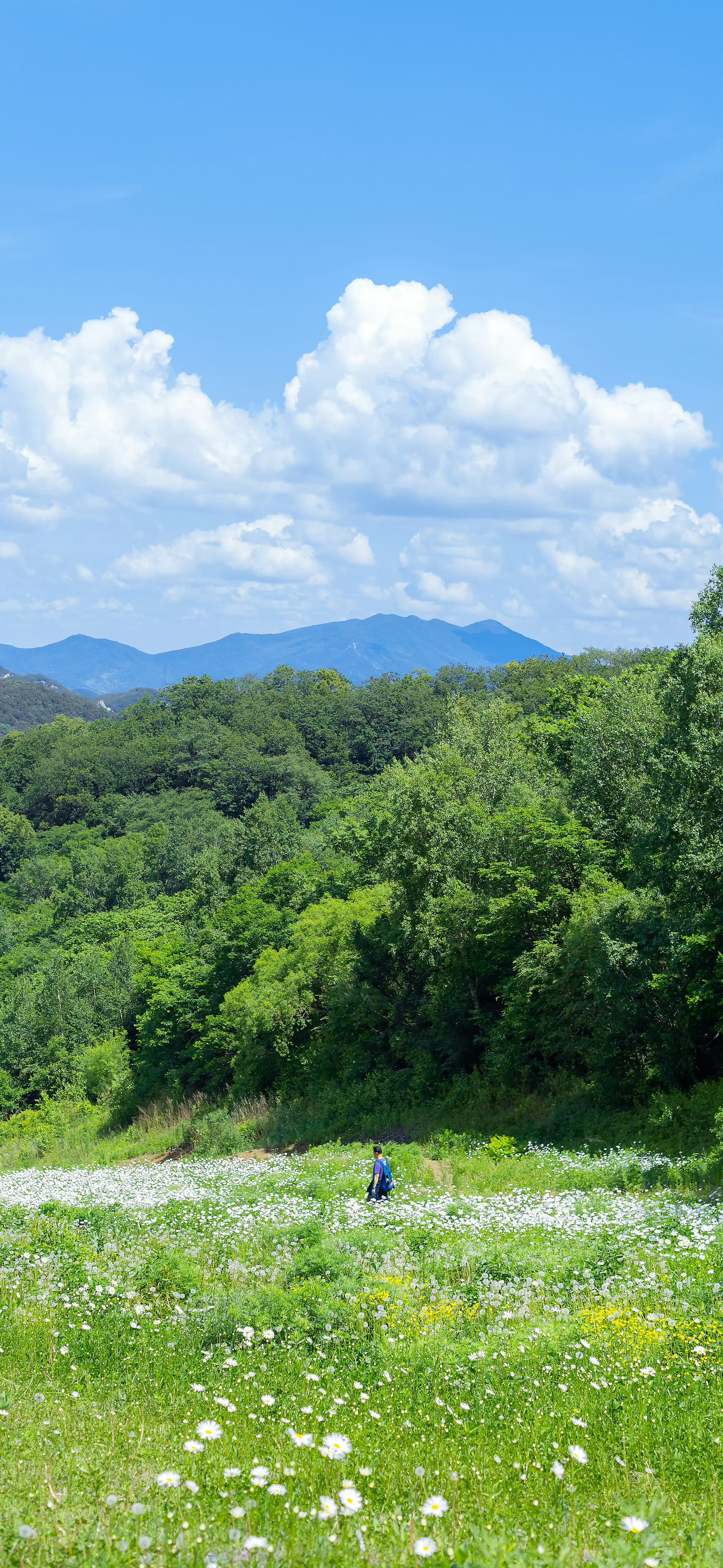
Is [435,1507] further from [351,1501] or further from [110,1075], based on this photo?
[110,1075]

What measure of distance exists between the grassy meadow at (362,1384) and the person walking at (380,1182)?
5.32 feet

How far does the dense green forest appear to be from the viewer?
2133 cm

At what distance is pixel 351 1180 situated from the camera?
18.1 meters

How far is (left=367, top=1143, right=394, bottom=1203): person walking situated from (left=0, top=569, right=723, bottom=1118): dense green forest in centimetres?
693

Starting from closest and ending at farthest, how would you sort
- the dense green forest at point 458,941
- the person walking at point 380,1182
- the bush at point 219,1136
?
the person walking at point 380,1182 < the dense green forest at point 458,941 < the bush at point 219,1136

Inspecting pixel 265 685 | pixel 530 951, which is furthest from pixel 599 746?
pixel 265 685

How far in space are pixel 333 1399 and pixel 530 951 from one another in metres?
18.9

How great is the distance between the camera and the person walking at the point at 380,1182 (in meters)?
16.2

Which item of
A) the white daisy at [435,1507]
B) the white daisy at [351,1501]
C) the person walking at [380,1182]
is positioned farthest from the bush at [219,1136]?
the white daisy at [351,1501]

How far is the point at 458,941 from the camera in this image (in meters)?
28.9

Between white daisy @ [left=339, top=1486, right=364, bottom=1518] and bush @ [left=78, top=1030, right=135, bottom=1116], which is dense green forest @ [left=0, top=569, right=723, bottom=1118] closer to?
bush @ [left=78, top=1030, right=135, bottom=1116]

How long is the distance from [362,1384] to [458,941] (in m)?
21.6

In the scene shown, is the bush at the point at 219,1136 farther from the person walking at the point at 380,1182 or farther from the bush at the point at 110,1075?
the bush at the point at 110,1075

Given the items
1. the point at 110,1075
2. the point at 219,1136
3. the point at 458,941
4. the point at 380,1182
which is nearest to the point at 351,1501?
the point at 380,1182
